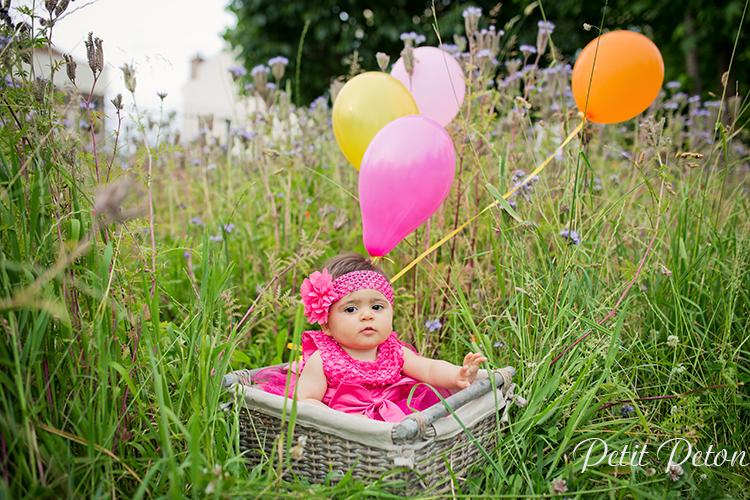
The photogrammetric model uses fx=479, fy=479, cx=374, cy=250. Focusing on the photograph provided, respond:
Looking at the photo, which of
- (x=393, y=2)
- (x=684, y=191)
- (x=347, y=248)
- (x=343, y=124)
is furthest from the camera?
(x=393, y=2)

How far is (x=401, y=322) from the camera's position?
220 cm

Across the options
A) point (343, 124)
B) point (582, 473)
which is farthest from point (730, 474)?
point (343, 124)

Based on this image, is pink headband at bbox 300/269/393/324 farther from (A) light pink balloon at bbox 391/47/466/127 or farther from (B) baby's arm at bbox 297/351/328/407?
(A) light pink balloon at bbox 391/47/466/127

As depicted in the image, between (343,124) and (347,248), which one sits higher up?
(343,124)

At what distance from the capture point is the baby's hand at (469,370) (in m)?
1.41

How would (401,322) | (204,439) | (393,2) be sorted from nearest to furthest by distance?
1. (204,439)
2. (401,322)
3. (393,2)

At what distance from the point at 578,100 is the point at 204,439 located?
172 cm

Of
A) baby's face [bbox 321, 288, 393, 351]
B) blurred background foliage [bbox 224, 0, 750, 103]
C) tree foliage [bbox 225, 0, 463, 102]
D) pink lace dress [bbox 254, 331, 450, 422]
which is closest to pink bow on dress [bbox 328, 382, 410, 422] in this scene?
pink lace dress [bbox 254, 331, 450, 422]

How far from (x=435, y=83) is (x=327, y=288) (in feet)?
3.23

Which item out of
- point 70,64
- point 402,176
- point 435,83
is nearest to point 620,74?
point 435,83

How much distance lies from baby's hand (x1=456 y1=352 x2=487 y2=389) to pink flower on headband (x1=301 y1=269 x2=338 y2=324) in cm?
47

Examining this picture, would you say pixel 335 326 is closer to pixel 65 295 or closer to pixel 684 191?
pixel 65 295

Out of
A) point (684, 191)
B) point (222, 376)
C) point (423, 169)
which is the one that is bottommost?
point (222, 376)

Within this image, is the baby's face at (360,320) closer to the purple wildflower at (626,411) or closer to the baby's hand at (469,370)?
the baby's hand at (469,370)
